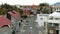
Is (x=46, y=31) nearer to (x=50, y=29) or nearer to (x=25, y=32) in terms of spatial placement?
(x=50, y=29)

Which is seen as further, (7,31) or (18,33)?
(18,33)

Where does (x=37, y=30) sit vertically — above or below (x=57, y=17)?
below

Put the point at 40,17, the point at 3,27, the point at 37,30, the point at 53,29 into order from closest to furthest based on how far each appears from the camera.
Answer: the point at 3,27 → the point at 53,29 → the point at 37,30 → the point at 40,17

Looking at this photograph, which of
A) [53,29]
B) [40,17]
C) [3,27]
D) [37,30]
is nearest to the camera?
[3,27]

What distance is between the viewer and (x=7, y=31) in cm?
725

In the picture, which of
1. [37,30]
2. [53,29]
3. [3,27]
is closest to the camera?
[3,27]

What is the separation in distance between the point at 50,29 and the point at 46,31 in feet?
0.97

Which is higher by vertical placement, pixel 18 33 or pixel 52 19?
pixel 52 19

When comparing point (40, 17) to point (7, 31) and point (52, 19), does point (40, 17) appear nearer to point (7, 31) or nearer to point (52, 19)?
point (52, 19)

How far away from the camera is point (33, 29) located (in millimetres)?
8453

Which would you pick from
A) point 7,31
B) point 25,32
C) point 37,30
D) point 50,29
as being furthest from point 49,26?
point 7,31

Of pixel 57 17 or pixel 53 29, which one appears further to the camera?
pixel 57 17

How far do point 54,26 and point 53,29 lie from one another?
0.15 metres

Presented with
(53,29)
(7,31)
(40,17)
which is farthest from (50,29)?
(40,17)
